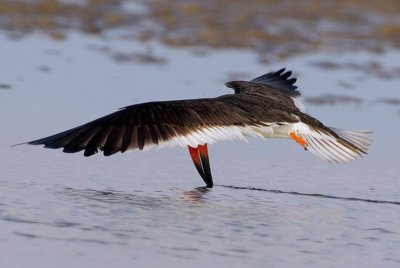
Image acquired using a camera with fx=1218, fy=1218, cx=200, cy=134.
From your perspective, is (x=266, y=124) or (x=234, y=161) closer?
(x=266, y=124)

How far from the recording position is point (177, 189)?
914 cm

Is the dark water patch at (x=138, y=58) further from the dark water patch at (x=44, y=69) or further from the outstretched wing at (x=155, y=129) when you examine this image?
the outstretched wing at (x=155, y=129)

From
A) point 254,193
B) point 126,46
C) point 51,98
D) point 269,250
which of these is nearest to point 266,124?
point 254,193

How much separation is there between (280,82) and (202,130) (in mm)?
2734

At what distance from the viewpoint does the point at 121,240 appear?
7.32 metres

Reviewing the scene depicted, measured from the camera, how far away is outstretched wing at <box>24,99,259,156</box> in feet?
28.2

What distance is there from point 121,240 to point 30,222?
0.67 m

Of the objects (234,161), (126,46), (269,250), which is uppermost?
(126,46)

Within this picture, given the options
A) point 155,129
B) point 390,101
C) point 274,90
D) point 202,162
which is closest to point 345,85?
point 390,101

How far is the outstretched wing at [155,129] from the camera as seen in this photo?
8.59 metres

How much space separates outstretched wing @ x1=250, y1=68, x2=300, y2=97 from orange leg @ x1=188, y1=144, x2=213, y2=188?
1705 mm

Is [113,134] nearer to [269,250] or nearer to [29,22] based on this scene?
[269,250]

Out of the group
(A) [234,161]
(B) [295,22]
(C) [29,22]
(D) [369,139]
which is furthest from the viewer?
(B) [295,22]

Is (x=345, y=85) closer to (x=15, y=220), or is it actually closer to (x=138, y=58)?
(x=138, y=58)
